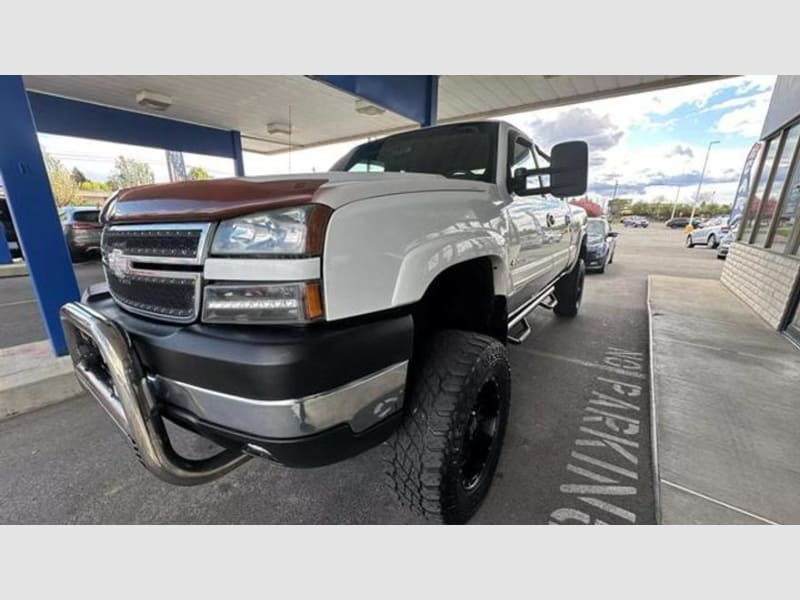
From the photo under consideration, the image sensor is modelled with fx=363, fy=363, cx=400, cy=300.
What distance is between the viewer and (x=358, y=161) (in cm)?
286

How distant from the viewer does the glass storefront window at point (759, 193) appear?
6.04 m

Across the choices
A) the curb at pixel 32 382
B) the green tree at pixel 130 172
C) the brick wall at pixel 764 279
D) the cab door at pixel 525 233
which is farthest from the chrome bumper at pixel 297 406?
the green tree at pixel 130 172

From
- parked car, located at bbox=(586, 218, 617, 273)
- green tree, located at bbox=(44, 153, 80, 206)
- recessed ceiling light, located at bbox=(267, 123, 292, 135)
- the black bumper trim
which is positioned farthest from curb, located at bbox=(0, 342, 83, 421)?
green tree, located at bbox=(44, 153, 80, 206)

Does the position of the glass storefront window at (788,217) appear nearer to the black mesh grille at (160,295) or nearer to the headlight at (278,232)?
the headlight at (278,232)

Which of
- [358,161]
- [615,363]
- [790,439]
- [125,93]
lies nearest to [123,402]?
[358,161]

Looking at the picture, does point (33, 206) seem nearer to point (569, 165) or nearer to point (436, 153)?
point (436, 153)

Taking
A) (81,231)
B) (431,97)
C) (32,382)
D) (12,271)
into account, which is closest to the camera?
(32,382)

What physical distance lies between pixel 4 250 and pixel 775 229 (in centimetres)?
1637

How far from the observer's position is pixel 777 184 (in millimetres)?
5605

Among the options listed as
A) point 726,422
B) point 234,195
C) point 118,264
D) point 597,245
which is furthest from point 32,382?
point 597,245

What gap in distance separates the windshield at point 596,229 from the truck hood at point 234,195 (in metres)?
8.65

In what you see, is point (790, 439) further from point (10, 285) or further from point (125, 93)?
point (10, 285)

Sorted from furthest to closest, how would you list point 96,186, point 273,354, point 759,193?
point 96,186, point 759,193, point 273,354

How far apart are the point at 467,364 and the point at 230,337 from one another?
900mm
